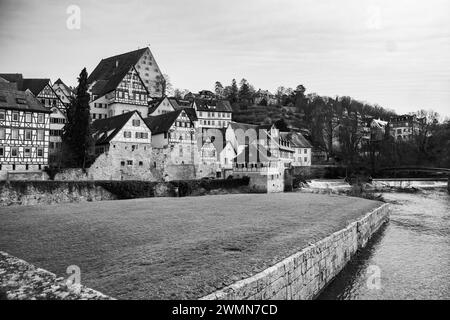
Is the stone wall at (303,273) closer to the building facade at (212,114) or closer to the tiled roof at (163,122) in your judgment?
the tiled roof at (163,122)

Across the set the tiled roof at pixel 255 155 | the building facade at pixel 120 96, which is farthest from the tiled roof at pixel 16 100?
the tiled roof at pixel 255 155

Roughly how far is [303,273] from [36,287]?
28.8ft

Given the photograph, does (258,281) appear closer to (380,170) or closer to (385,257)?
(385,257)

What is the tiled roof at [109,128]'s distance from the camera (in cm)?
4888

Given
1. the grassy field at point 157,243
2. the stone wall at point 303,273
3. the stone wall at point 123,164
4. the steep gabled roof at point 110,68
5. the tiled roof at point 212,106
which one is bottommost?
the stone wall at point 303,273

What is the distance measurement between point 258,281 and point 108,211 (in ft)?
47.8

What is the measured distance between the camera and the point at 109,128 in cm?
5131

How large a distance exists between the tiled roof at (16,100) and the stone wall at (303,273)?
3695cm

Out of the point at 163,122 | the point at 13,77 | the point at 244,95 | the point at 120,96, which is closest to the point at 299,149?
the point at 163,122

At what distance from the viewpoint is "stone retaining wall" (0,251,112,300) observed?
26.6 ft

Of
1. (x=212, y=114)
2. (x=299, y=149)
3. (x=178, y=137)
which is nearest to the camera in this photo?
(x=178, y=137)

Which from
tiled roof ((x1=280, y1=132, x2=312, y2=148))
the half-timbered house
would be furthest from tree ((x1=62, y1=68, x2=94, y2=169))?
tiled roof ((x1=280, y1=132, x2=312, y2=148))
